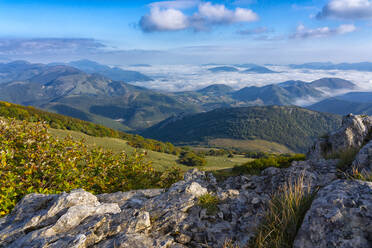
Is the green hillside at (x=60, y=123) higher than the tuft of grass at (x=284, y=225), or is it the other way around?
the tuft of grass at (x=284, y=225)

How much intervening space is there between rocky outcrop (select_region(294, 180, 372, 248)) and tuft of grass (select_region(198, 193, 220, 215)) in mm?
2766

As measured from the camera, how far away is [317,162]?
10852 millimetres

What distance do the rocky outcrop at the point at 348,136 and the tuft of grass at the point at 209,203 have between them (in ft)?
40.3

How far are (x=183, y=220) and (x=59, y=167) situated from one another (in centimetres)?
855

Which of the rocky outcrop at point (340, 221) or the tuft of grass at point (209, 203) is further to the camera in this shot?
the tuft of grass at point (209, 203)

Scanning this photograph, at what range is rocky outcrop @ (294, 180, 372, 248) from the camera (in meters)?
4.08

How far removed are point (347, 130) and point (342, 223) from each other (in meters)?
15.2

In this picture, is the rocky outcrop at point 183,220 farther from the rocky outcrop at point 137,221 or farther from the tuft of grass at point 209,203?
the tuft of grass at point 209,203

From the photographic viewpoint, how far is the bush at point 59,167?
1059 centimetres

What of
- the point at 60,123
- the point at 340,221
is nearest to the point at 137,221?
the point at 340,221

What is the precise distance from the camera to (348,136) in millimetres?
16047

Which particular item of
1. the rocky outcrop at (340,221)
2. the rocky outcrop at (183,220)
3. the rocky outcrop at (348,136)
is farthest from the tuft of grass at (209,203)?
the rocky outcrop at (348,136)

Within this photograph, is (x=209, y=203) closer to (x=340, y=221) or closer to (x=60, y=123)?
(x=340, y=221)

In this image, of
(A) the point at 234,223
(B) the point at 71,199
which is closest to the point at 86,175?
(B) the point at 71,199
